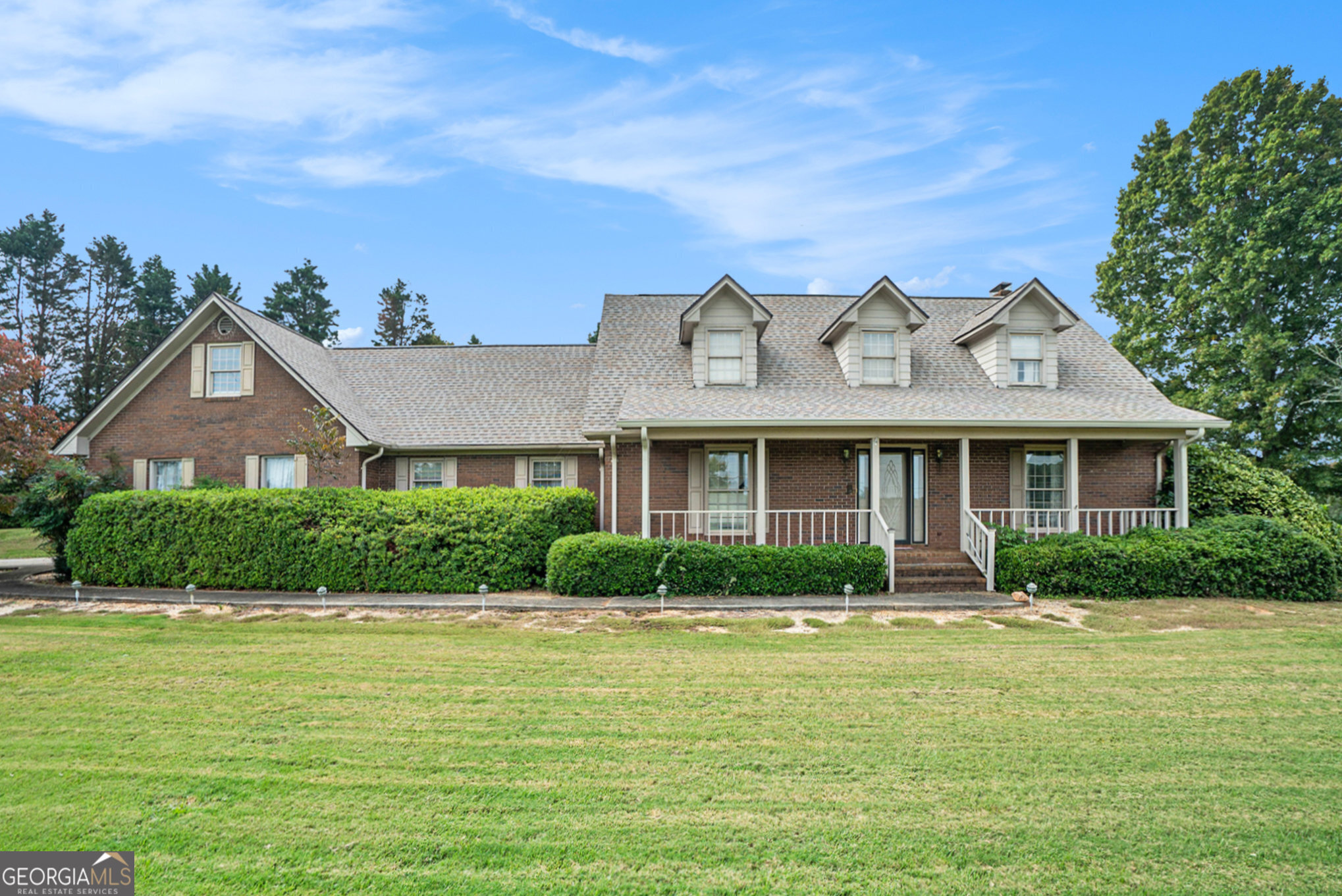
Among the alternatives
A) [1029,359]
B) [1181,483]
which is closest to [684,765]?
[1181,483]

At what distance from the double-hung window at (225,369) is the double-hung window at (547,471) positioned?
7911mm

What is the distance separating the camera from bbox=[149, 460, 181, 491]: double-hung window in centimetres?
1597

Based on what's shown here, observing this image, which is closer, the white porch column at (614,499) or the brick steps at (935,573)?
the brick steps at (935,573)

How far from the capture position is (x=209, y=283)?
144ft

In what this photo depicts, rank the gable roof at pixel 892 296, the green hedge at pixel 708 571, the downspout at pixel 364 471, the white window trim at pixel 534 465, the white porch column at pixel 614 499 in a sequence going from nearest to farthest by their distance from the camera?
1. the green hedge at pixel 708 571
2. the white porch column at pixel 614 499
3. the gable roof at pixel 892 296
4. the downspout at pixel 364 471
5. the white window trim at pixel 534 465

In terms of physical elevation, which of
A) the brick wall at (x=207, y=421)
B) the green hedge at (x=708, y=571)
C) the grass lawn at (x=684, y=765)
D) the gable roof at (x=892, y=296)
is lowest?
the grass lawn at (x=684, y=765)

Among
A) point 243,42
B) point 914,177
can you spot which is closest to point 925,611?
point 914,177

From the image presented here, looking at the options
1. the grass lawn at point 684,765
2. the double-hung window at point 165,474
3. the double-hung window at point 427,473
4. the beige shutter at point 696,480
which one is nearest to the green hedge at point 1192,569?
the grass lawn at point 684,765

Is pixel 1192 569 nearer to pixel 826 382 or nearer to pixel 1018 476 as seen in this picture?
pixel 1018 476

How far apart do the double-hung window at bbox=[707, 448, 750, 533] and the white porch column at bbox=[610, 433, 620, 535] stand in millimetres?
2084

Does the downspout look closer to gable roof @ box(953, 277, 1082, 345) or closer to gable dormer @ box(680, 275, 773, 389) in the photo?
gable dormer @ box(680, 275, 773, 389)

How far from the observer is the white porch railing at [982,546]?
458 inches

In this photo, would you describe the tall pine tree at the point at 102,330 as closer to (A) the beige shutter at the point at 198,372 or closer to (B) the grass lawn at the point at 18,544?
(B) the grass lawn at the point at 18,544

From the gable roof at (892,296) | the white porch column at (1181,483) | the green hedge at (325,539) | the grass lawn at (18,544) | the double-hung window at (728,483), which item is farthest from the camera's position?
the grass lawn at (18,544)
